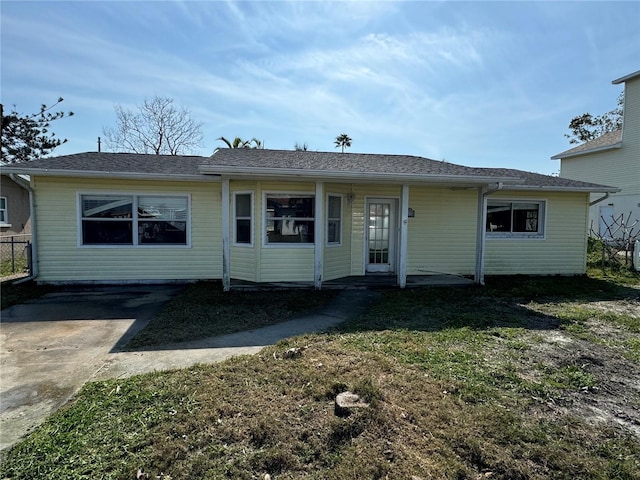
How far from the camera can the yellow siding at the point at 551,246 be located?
33.6 feet

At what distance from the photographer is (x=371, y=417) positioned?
284 cm

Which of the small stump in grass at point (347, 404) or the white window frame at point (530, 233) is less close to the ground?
the white window frame at point (530, 233)

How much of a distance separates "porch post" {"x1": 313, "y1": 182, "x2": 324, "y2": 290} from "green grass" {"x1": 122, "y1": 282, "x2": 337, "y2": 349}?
1.16ft

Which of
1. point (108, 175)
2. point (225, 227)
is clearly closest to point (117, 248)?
point (108, 175)

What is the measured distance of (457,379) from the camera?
3578 millimetres

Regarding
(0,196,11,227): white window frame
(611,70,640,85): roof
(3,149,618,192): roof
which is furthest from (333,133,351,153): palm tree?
(3,149,618,192): roof

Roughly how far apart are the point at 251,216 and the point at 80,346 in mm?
4528

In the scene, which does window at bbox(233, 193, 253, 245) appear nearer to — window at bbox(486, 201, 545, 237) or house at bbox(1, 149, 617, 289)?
house at bbox(1, 149, 617, 289)

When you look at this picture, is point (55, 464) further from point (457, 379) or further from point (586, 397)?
point (586, 397)

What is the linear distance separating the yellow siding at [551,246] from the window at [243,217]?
657 centimetres

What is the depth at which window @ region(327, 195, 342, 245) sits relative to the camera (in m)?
8.93

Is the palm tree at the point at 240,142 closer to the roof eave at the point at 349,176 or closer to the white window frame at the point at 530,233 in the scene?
the roof eave at the point at 349,176

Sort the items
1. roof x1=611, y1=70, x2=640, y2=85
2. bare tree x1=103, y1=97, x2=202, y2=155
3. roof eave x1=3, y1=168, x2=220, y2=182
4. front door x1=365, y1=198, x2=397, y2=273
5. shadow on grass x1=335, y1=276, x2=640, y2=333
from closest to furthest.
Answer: shadow on grass x1=335, y1=276, x2=640, y2=333 → roof eave x1=3, y1=168, x2=220, y2=182 → front door x1=365, y1=198, x2=397, y2=273 → roof x1=611, y1=70, x2=640, y2=85 → bare tree x1=103, y1=97, x2=202, y2=155

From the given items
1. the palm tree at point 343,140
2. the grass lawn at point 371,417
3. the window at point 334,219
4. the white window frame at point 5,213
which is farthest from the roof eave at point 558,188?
the palm tree at point 343,140
